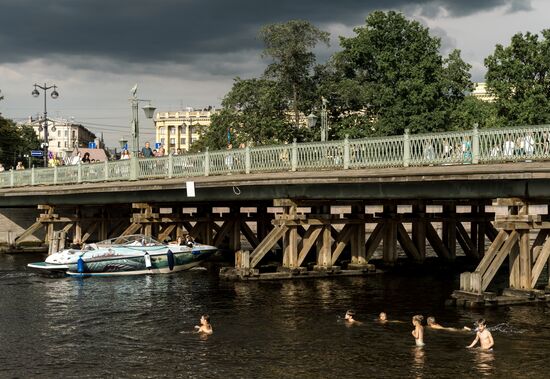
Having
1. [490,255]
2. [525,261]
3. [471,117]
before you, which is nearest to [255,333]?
[490,255]

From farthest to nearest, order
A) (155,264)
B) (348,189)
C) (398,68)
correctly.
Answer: (398,68) → (155,264) → (348,189)

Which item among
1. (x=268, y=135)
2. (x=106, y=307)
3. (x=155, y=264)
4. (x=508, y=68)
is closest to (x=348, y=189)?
(x=106, y=307)

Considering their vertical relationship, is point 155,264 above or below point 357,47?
below

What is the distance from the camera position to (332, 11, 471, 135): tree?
6347 cm

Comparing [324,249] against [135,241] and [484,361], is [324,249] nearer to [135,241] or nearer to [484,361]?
[135,241]

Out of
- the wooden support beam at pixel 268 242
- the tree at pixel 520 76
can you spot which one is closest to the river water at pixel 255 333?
the wooden support beam at pixel 268 242

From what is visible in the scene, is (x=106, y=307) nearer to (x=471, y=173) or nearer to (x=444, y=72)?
(x=471, y=173)

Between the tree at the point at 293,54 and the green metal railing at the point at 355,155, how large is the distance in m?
21.9

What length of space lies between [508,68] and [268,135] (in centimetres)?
1959

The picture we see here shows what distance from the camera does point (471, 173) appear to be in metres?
23.2

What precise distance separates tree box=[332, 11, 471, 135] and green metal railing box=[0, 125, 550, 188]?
2642 centimetres

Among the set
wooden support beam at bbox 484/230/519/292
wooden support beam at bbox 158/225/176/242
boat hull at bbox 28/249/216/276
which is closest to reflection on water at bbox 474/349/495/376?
wooden support beam at bbox 484/230/519/292

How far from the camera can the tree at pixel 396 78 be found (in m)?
63.5

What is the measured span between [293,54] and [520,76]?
17792 millimetres
